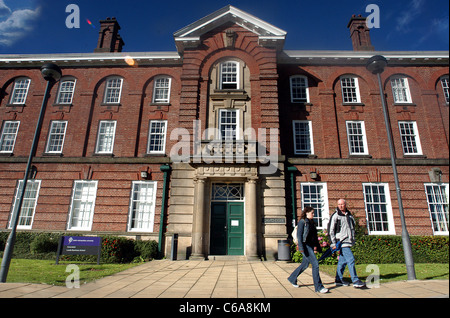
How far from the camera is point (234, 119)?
53.9 ft

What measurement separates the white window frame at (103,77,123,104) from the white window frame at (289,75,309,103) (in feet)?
40.7

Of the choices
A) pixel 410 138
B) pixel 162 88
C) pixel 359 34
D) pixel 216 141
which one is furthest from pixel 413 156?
pixel 162 88

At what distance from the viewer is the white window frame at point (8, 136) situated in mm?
17953

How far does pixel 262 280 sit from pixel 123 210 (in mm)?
10633

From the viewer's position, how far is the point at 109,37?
21109 millimetres

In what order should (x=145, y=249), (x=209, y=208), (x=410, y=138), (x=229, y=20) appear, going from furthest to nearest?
(x=229, y=20) < (x=410, y=138) < (x=209, y=208) < (x=145, y=249)

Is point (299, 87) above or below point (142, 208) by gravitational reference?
above

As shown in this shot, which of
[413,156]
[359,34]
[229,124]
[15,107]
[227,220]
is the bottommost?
[227,220]

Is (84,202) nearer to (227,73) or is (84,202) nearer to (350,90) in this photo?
(227,73)

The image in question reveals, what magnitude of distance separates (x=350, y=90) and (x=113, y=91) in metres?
17.1

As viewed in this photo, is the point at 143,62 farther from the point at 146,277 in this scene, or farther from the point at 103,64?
the point at 146,277

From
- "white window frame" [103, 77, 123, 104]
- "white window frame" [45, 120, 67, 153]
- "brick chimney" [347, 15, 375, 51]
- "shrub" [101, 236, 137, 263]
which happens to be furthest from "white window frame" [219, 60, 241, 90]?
"white window frame" [45, 120, 67, 153]
